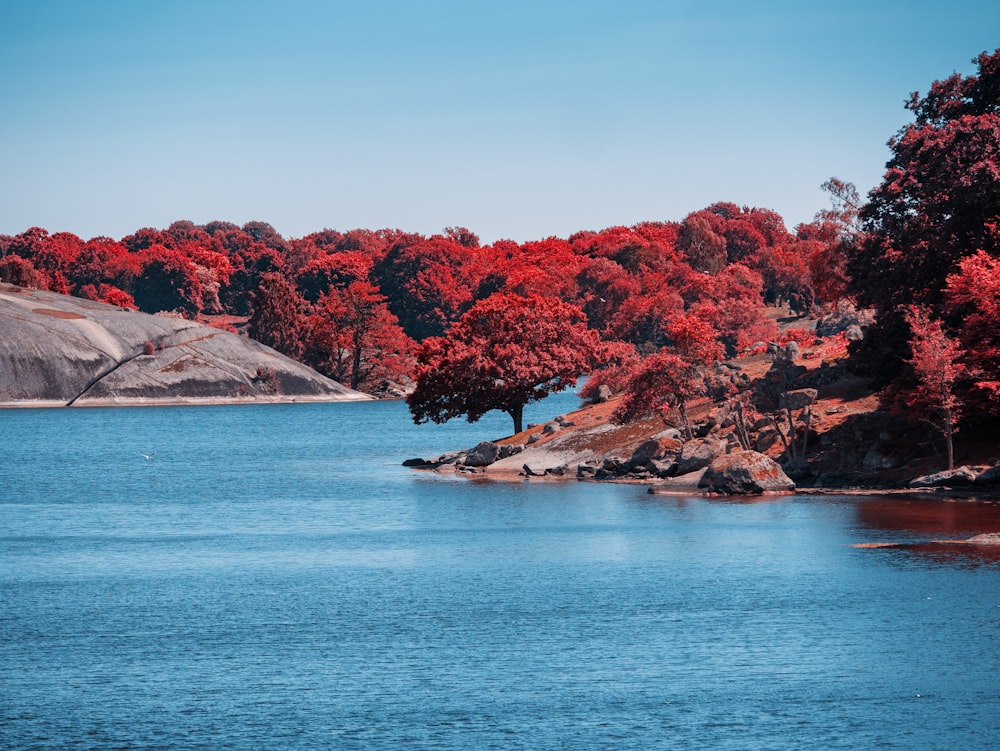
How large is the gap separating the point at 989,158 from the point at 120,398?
483ft

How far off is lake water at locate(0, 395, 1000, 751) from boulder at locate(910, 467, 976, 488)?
382 cm

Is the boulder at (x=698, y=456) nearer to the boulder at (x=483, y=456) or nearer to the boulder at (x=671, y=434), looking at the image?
the boulder at (x=671, y=434)

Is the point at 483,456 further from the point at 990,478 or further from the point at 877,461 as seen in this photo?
the point at 990,478

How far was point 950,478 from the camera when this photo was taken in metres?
61.3

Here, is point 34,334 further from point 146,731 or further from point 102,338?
point 146,731

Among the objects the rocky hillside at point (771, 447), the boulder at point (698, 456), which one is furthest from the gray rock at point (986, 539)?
the boulder at point (698, 456)

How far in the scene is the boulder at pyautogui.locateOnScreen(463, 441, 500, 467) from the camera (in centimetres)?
8512

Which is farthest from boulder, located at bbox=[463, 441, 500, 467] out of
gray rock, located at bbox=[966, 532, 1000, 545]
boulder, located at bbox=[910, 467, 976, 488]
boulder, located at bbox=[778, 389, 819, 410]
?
gray rock, located at bbox=[966, 532, 1000, 545]

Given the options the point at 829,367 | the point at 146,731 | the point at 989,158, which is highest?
the point at 989,158

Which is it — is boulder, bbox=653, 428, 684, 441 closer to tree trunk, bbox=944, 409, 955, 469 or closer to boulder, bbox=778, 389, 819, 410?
boulder, bbox=778, 389, 819, 410

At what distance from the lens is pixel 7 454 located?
340 feet

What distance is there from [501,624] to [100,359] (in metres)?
163

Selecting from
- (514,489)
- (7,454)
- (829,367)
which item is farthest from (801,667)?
(7,454)

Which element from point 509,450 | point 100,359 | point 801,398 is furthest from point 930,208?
point 100,359
